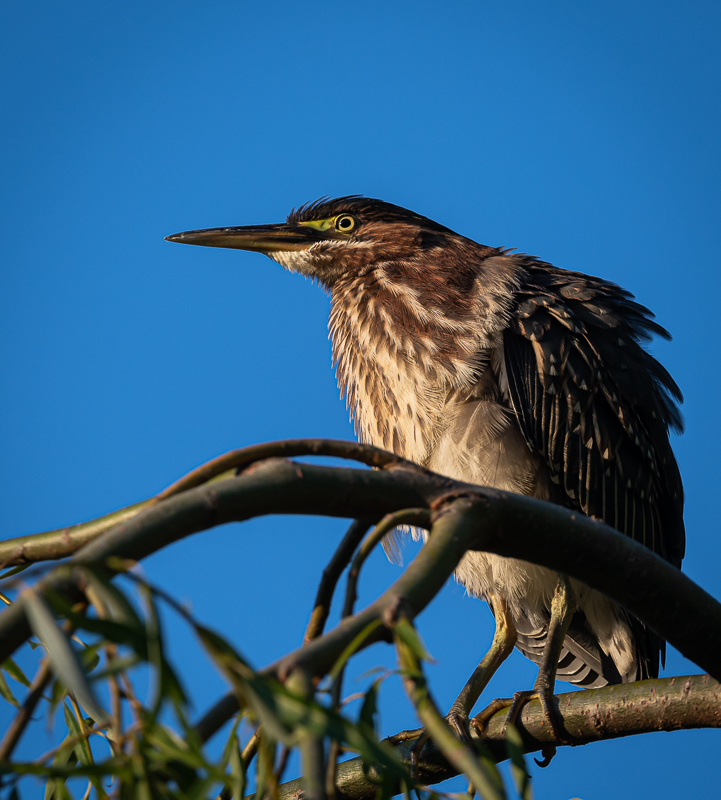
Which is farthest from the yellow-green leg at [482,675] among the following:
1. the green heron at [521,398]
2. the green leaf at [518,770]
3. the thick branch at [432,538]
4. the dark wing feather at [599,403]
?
the green leaf at [518,770]

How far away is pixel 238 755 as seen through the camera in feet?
3.73

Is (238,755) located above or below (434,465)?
below

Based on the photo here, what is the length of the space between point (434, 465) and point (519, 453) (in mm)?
344

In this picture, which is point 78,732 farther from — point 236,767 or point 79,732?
point 236,767

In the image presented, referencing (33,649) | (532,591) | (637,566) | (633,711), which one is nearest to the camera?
(637,566)

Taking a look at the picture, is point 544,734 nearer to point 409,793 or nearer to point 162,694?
point 409,793

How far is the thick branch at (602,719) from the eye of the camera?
1.97 meters

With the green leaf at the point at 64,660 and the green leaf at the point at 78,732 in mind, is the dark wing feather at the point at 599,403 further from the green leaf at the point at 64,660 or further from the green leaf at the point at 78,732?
the green leaf at the point at 64,660

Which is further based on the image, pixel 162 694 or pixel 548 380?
pixel 548 380

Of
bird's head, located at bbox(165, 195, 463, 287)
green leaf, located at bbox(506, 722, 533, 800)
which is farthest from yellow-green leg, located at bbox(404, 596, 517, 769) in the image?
bird's head, located at bbox(165, 195, 463, 287)

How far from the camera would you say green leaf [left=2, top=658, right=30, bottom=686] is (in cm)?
124

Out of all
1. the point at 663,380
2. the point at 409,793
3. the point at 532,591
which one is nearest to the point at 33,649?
the point at 409,793

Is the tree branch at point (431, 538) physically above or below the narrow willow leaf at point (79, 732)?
above

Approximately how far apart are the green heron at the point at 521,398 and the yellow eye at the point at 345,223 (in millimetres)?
105
